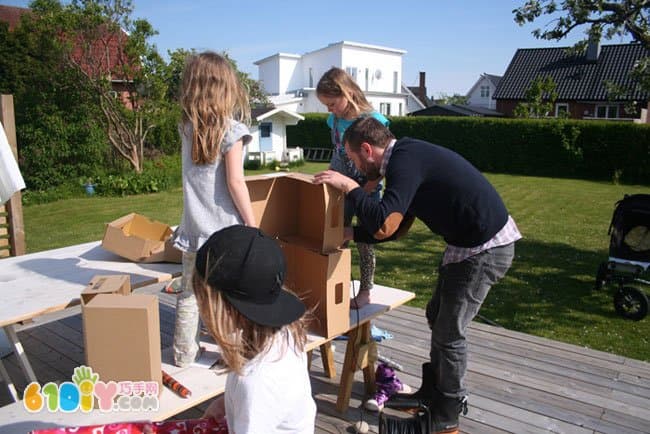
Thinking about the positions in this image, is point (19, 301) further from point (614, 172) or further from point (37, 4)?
point (614, 172)

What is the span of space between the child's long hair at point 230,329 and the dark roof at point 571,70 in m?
27.2

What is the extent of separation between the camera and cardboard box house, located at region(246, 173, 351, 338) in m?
2.54

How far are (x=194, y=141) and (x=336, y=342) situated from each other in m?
2.21

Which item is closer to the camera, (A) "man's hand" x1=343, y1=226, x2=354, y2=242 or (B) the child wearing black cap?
(B) the child wearing black cap

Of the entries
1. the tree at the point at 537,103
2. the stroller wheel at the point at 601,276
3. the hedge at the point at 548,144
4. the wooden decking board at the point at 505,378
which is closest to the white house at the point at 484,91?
the tree at the point at 537,103

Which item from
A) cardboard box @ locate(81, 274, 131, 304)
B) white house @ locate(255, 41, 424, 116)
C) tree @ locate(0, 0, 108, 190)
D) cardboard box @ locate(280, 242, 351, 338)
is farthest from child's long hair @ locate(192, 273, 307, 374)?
white house @ locate(255, 41, 424, 116)

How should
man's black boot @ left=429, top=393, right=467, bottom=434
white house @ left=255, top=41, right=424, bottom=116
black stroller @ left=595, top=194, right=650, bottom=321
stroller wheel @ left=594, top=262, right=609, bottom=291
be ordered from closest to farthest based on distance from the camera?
man's black boot @ left=429, top=393, right=467, bottom=434 < black stroller @ left=595, top=194, right=650, bottom=321 < stroller wheel @ left=594, top=262, right=609, bottom=291 < white house @ left=255, top=41, right=424, bottom=116

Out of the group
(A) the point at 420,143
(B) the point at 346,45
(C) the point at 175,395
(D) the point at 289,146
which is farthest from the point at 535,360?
(B) the point at 346,45

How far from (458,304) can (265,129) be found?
19.5 m

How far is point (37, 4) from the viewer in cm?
1320

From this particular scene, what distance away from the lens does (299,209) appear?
9.46 ft

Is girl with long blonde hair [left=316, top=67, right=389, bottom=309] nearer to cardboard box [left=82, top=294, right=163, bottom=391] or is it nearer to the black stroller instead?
cardboard box [left=82, top=294, right=163, bottom=391]

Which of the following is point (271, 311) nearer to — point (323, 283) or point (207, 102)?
A: point (323, 283)

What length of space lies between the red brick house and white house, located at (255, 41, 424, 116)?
8712 mm
